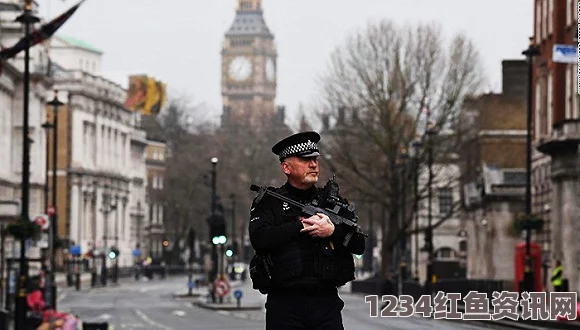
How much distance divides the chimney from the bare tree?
7523 mm

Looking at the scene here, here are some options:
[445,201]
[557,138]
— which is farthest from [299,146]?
[445,201]

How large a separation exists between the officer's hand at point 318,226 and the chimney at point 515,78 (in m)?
86.9

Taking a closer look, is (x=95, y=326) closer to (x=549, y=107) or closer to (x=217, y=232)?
(x=217, y=232)

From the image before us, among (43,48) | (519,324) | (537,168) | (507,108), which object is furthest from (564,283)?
(43,48)

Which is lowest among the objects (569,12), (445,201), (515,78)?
(445,201)

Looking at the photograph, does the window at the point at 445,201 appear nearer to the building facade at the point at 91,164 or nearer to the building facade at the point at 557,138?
the building facade at the point at 557,138

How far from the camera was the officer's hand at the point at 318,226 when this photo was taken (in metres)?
11.2

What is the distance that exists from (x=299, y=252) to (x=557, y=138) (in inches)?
2009

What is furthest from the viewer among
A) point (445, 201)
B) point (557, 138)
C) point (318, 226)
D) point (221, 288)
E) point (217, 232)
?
point (445, 201)

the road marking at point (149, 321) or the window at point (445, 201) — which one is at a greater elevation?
the window at point (445, 201)

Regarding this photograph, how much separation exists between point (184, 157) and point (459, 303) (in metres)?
117

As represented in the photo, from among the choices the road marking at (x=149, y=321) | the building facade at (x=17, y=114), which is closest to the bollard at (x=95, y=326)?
the road marking at (x=149, y=321)

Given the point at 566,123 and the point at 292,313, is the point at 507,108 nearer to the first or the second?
the point at 566,123

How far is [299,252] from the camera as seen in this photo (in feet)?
37.3
